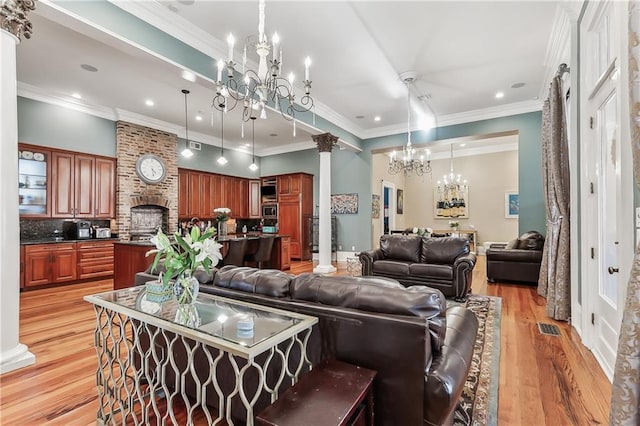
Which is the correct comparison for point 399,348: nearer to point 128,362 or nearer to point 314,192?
point 128,362

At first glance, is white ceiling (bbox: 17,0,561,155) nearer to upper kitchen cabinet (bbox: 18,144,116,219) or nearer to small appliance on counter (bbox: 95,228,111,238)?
upper kitchen cabinet (bbox: 18,144,116,219)

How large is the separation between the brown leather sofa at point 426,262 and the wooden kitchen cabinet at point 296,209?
11.2 ft

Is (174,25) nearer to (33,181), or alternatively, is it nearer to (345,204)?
(33,181)

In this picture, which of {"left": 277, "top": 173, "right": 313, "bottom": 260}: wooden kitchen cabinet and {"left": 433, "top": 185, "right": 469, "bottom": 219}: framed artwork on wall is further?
{"left": 433, "top": 185, "right": 469, "bottom": 219}: framed artwork on wall

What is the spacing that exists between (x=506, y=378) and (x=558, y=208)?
2511 mm

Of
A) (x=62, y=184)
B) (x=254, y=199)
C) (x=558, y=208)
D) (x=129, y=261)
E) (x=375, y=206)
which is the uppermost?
(x=62, y=184)

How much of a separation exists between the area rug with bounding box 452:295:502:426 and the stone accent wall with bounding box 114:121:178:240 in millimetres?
A: 6659

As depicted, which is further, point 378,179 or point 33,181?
point 378,179

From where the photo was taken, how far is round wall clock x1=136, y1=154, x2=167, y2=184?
667 cm

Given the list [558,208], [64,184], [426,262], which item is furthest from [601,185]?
[64,184]

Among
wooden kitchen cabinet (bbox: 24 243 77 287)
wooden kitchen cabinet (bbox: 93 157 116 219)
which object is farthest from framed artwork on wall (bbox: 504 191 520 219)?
wooden kitchen cabinet (bbox: 24 243 77 287)

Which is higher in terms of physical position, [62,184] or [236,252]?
[62,184]

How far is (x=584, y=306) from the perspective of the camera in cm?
290

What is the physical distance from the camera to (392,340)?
1383 mm
